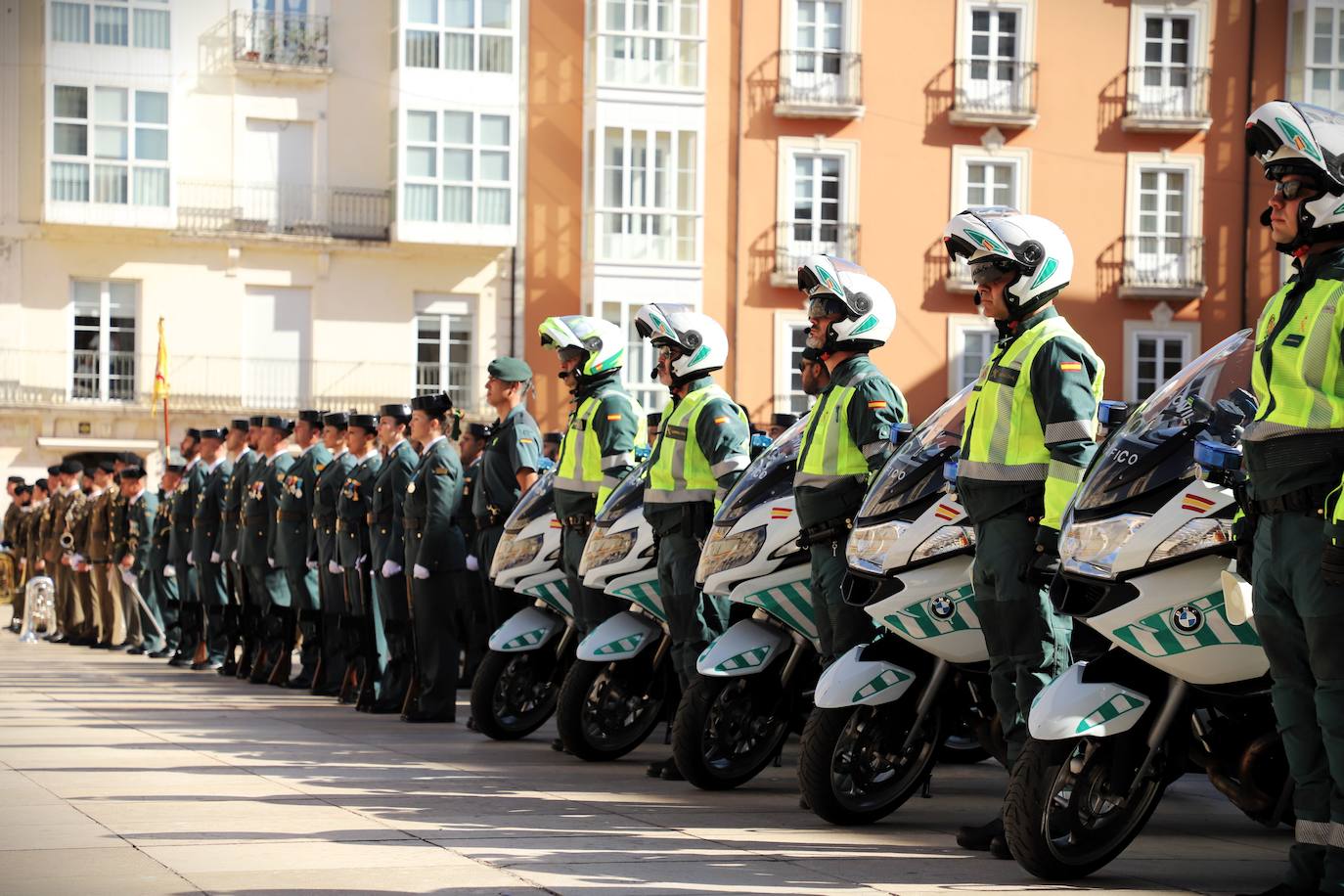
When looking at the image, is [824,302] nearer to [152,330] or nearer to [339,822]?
[339,822]

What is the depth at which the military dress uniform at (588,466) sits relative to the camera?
40.2 ft

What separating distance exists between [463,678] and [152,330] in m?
23.0

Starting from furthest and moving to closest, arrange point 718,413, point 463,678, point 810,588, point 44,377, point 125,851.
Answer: point 44,377
point 463,678
point 718,413
point 810,588
point 125,851

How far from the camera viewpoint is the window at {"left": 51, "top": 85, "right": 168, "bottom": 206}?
3788 cm

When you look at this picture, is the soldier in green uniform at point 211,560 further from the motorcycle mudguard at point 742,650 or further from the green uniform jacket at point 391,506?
the motorcycle mudguard at point 742,650

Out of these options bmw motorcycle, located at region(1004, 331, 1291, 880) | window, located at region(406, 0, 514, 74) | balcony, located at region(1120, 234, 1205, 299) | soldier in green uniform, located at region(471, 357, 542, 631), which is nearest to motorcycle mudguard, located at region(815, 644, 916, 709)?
bmw motorcycle, located at region(1004, 331, 1291, 880)

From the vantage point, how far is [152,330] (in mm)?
38219

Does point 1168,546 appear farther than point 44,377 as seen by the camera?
No

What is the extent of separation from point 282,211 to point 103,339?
4032mm

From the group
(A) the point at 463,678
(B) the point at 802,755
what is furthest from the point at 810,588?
(A) the point at 463,678

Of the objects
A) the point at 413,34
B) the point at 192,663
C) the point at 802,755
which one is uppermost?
the point at 413,34

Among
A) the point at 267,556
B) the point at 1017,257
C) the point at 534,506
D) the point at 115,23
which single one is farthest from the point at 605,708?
the point at 115,23

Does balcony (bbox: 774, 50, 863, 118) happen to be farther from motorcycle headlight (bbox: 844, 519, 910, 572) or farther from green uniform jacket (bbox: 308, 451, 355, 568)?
motorcycle headlight (bbox: 844, 519, 910, 572)

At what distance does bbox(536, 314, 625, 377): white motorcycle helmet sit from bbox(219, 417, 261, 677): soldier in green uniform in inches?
→ 271
